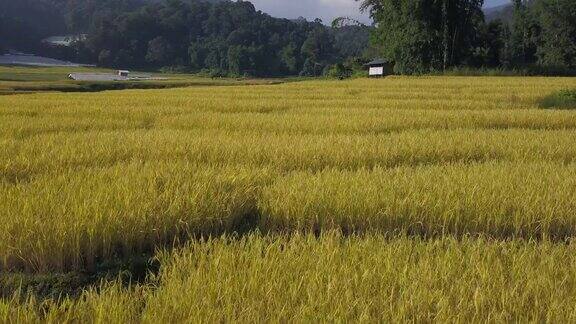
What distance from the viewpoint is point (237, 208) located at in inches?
122

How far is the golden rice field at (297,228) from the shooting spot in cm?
165

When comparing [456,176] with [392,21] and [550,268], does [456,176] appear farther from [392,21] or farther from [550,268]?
[392,21]

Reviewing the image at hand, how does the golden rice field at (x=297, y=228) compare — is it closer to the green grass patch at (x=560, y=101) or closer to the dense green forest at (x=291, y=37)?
the green grass patch at (x=560, y=101)

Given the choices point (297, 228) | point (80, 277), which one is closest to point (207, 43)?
point (297, 228)

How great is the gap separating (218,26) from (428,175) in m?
135

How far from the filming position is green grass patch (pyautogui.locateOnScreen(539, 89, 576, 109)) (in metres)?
12.5

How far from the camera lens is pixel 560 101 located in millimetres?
12875

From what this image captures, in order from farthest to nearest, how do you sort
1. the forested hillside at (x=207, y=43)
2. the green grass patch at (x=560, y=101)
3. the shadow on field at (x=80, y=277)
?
1. the forested hillside at (x=207, y=43)
2. the green grass patch at (x=560, y=101)
3. the shadow on field at (x=80, y=277)

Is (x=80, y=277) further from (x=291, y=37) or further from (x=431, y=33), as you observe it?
(x=291, y=37)

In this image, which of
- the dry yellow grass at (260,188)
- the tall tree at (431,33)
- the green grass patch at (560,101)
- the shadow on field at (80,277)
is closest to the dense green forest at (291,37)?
the tall tree at (431,33)

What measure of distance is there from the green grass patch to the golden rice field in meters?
7.40

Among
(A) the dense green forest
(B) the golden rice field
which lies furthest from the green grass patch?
(A) the dense green forest

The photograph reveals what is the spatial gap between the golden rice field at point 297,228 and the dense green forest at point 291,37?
33.1m

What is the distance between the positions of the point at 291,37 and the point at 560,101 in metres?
111
